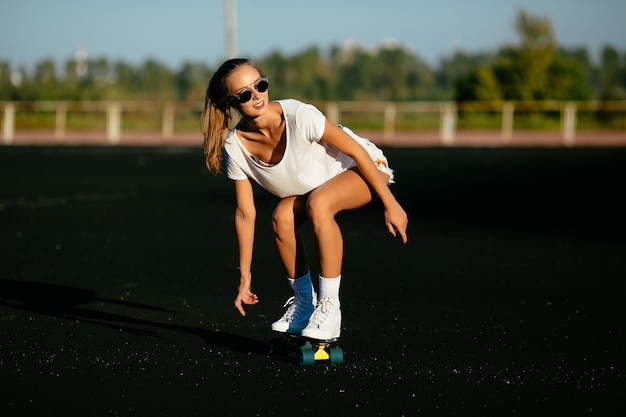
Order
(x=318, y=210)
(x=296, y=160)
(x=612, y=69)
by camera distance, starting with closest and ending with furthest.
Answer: (x=318, y=210) → (x=296, y=160) → (x=612, y=69)

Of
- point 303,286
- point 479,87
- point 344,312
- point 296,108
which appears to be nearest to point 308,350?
point 303,286

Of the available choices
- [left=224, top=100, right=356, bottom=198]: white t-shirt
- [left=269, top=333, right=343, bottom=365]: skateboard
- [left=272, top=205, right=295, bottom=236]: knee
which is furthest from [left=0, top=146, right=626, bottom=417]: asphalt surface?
[left=224, top=100, right=356, bottom=198]: white t-shirt

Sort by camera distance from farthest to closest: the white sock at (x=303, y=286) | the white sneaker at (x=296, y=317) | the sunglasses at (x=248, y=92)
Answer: the white sock at (x=303, y=286)
the white sneaker at (x=296, y=317)
the sunglasses at (x=248, y=92)

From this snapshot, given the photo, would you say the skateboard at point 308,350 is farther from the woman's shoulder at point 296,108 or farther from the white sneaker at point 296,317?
the woman's shoulder at point 296,108

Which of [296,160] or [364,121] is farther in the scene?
[364,121]

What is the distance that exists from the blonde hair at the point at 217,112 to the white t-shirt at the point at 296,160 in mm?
90

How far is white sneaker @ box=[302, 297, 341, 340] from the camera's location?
190 inches

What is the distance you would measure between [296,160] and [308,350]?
2.84ft

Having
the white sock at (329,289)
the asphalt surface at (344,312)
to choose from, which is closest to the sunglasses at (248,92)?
the white sock at (329,289)

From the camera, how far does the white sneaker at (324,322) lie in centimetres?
483

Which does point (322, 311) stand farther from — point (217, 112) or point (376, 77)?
point (376, 77)

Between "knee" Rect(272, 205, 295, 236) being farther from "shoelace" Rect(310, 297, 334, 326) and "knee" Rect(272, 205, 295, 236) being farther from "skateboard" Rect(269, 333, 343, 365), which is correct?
"skateboard" Rect(269, 333, 343, 365)

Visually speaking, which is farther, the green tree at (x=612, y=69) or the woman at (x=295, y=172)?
the green tree at (x=612, y=69)

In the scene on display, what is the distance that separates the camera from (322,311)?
4.95 metres
